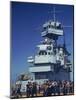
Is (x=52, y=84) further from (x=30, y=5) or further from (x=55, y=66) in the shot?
(x=30, y=5)

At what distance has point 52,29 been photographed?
181 inches

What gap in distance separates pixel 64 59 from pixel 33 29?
26.7 inches

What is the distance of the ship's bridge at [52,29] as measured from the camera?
4574mm

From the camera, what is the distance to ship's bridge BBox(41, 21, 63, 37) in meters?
4.57

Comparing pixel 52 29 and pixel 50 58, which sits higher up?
pixel 52 29

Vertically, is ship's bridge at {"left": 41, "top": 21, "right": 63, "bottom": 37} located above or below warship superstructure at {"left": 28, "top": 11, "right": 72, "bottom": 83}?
above

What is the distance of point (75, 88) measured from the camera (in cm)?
469

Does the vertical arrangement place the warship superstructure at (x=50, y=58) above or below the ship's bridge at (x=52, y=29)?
below

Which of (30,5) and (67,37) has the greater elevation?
(30,5)
